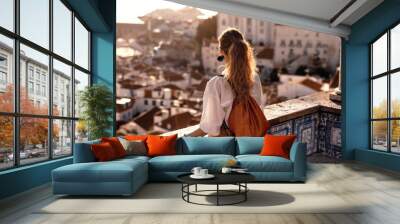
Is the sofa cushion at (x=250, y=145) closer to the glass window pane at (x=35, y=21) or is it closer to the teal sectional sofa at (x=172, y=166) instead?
the teal sectional sofa at (x=172, y=166)

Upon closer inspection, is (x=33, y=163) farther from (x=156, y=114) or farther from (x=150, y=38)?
(x=150, y=38)

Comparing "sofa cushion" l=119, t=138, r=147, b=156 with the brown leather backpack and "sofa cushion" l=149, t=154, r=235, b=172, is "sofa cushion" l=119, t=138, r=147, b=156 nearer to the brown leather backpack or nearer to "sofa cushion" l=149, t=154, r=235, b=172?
"sofa cushion" l=149, t=154, r=235, b=172

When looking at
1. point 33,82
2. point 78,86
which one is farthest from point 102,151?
point 78,86

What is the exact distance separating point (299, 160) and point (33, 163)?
364 cm

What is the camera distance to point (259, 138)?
6227mm

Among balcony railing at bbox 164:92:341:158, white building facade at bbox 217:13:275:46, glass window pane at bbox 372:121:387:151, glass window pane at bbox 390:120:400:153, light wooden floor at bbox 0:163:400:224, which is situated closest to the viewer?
light wooden floor at bbox 0:163:400:224

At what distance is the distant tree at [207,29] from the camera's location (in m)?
14.1

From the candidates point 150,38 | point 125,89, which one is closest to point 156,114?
point 125,89

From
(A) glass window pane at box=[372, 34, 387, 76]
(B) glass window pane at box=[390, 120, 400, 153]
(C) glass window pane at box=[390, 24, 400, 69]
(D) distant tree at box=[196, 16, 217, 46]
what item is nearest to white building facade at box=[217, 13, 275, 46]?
(D) distant tree at box=[196, 16, 217, 46]

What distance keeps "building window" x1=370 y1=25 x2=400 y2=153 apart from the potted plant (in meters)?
5.47

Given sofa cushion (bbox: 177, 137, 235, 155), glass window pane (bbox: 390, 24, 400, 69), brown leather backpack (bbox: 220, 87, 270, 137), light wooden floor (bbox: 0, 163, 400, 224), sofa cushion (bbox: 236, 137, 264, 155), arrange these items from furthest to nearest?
glass window pane (bbox: 390, 24, 400, 69) < sofa cushion (bbox: 177, 137, 235, 155) < sofa cushion (bbox: 236, 137, 264, 155) < brown leather backpack (bbox: 220, 87, 270, 137) < light wooden floor (bbox: 0, 163, 400, 224)

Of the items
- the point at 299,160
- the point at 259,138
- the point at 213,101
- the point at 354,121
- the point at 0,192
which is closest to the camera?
the point at 0,192

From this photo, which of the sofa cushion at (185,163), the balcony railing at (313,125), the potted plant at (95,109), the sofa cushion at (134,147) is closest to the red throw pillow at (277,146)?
the sofa cushion at (185,163)

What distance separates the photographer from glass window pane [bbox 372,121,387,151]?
8.49 metres
